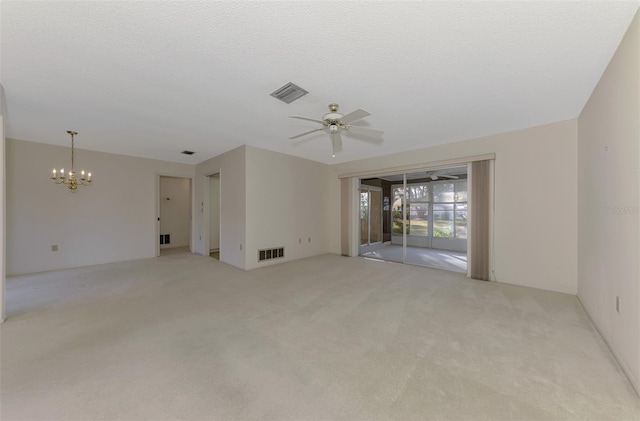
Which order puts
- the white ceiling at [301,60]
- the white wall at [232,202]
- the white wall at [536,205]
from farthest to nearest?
the white wall at [232,202]
the white wall at [536,205]
the white ceiling at [301,60]

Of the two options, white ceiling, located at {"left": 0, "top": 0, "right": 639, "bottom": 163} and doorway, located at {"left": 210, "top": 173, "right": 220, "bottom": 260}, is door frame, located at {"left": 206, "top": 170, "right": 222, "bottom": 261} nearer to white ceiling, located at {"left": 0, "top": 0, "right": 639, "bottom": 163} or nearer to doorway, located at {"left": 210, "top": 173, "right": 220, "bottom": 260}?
A: doorway, located at {"left": 210, "top": 173, "right": 220, "bottom": 260}

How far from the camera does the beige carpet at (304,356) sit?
4.88 ft

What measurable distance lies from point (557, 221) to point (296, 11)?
4416mm

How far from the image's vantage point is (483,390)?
162 cm

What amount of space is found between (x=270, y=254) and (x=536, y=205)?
4.84m

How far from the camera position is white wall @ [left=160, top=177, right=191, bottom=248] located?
Result: 25.8 ft

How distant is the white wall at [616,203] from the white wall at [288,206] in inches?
186

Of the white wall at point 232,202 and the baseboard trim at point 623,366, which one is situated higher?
the white wall at point 232,202

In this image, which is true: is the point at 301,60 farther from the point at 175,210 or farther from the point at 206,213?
the point at 175,210

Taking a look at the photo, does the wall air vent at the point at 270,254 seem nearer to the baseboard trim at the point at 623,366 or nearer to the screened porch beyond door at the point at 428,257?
the screened porch beyond door at the point at 428,257

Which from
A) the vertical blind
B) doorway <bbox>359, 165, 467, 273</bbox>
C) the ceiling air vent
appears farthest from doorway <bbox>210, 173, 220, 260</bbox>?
the vertical blind

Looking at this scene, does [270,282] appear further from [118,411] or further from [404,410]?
[404,410]

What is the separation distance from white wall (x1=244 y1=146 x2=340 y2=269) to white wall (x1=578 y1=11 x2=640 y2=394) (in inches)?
186

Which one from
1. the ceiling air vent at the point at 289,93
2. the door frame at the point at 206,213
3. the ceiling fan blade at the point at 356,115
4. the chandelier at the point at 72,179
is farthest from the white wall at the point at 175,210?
the ceiling fan blade at the point at 356,115
